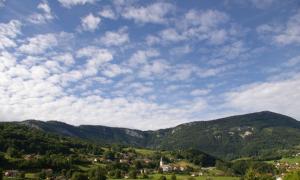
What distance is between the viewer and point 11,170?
5694 inches

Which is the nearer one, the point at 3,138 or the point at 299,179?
the point at 299,179

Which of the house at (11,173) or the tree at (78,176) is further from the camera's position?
the tree at (78,176)

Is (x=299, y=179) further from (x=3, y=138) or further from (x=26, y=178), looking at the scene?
(x=3, y=138)

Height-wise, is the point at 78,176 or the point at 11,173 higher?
the point at 11,173

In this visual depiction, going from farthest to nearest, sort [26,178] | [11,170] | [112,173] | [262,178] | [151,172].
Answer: [151,172] < [112,173] < [11,170] < [26,178] < [262,178]

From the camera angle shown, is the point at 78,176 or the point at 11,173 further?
the point at 78,176

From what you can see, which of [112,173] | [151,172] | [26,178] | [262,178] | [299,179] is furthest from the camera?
[151,172]

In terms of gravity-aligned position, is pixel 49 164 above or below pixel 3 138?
below

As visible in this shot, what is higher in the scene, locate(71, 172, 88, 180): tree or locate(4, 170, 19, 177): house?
locate(4, 170, 19, 177): house

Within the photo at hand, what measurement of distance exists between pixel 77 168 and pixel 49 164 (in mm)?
12380

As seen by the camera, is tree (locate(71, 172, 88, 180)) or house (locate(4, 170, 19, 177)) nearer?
house (locate(4, 170, 19, 177))

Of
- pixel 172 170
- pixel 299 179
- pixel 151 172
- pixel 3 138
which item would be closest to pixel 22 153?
pixel 3 138

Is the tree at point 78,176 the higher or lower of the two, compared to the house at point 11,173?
lower

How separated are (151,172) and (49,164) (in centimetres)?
4840
